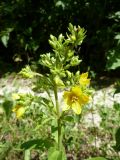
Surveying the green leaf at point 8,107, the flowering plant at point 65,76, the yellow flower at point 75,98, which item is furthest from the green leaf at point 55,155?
the green leaf at point 8,107

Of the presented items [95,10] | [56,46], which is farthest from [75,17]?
[56,46]

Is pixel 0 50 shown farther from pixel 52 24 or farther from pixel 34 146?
pixel 34 146

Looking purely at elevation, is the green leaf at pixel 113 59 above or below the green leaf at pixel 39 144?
above

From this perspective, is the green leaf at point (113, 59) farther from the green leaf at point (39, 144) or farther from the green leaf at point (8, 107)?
the green leaf at point (39, 144)

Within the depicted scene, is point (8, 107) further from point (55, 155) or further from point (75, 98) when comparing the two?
point (75, 98)

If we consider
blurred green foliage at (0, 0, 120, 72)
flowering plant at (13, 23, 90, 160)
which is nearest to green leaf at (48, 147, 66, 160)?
flowering plant at (13, 23, 90, 160)

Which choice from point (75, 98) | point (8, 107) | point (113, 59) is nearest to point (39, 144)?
point (75, 98)
